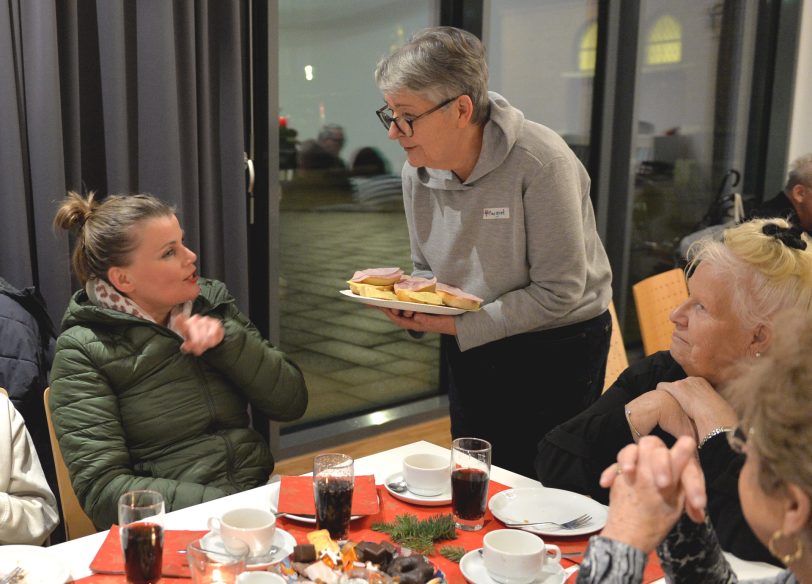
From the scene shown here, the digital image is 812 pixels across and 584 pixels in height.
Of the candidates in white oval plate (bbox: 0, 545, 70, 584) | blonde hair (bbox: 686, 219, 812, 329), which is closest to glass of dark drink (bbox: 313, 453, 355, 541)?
white oval plate (bbox: 0, 545, 70, 584)

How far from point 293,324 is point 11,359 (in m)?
1.84

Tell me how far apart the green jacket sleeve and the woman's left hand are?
64 cm

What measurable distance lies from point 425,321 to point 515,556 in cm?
102

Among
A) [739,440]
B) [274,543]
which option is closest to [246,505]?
[274,543]

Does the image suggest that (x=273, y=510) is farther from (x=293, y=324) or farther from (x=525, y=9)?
(x=525, y=9)

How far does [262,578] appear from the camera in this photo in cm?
127

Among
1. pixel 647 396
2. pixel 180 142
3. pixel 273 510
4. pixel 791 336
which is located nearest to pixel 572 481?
pixel 647 396

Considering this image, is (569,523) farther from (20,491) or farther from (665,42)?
(665,42)

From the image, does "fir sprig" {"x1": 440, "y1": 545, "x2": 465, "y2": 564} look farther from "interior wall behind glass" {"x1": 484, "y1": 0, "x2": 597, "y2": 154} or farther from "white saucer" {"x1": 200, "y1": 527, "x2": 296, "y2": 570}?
"interior wall behind glass" {"x1": 484, "y1": 0, "x2": 597, "y2": 154}

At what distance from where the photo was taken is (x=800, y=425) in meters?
0.95

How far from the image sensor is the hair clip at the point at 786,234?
172cm

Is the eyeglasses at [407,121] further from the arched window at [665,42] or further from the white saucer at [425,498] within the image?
the arched window at [665,42]

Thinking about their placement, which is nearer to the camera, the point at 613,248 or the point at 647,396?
the point at 647,396

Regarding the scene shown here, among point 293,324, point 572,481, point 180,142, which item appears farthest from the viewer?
point 293,324
